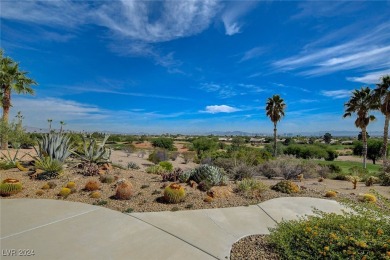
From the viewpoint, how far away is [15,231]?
5508mm

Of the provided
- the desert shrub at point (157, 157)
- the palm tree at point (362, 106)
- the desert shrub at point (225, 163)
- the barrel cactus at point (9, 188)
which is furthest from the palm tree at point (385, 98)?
the barrel cactus at point (9, 188)

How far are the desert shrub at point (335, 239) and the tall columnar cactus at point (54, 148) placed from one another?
33.6 ft

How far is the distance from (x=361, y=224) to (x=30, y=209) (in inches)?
306

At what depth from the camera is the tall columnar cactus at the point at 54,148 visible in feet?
38.7

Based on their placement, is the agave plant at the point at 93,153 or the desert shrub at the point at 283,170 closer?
the agave plant at the point at 93,153

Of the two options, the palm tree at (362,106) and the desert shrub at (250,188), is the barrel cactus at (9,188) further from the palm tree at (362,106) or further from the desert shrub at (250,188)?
→ the palm tree at (362,106)

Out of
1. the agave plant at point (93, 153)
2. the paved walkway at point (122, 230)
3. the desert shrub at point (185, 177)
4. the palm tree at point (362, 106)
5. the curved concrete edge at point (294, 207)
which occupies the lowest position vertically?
the curved concrete edge at point (294, 207)

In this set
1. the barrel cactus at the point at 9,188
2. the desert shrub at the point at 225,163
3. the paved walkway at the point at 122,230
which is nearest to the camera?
the paved walkway at the point at 122,230

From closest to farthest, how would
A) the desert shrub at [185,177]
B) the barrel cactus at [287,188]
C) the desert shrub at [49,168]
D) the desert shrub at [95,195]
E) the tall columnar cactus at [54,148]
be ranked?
1. the desert shrub at [95,195]
2. the barrel cactus at [287,188]
3. the desert shrub at [49,168]
4. the desert shrub at [185,177]
5. the tall columnar cactus at [54,148]

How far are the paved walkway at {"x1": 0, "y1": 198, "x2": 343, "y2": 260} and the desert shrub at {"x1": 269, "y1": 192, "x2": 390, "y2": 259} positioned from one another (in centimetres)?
111

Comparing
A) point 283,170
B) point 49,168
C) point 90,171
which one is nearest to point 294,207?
point 90,171

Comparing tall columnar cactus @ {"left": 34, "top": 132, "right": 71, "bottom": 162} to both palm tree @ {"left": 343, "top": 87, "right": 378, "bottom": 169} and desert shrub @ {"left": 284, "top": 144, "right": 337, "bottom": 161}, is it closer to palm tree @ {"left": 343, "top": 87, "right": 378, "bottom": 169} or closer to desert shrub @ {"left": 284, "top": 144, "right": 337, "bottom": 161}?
palm tree @ {"left": 343, "top": 87, "right": 378, "bottom": 169}

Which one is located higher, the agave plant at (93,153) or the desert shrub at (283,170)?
the agave plant at (93,153)

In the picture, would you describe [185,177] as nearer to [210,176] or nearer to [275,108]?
[210,176]
